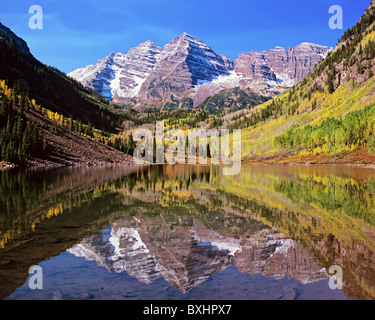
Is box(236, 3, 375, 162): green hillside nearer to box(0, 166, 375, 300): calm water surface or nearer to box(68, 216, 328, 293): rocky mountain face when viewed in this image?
box(0, 166, 375, 300): calm water surface

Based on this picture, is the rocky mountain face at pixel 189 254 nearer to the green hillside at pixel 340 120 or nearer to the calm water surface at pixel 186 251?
the calm water surface at pixel 186 251

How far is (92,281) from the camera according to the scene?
9758 mm

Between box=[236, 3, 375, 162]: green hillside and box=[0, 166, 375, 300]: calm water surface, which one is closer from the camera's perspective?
box=[0, 166, 375, 300]: calm water surface

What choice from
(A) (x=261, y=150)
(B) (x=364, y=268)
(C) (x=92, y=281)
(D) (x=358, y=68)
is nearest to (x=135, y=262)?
(C) (x=92, y=281)

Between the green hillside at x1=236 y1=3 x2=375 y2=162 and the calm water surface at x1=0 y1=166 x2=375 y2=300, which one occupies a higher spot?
the green hillside at x1=236 y1=3 x2=375 y2=162

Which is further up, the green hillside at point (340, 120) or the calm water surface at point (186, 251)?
the green hillside at point (340, 120)

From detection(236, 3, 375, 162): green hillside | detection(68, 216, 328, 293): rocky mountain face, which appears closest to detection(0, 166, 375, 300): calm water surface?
detection(68, 216, 328, 293): rocky mountain face

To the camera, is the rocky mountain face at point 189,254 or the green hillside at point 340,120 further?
the green hillside at point 340,120

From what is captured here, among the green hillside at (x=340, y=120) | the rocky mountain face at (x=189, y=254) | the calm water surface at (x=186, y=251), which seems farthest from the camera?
the green hillside at (x=340, y=120)

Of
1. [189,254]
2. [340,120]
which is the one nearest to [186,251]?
[189,254]

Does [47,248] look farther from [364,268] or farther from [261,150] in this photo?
[261,150]

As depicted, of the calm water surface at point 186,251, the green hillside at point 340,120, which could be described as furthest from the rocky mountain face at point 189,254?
the green hillside at point 340,120

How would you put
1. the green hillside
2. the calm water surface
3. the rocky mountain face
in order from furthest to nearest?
the green hillside
the rocky mountain face
the calm water surface

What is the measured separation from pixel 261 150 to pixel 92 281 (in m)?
185
